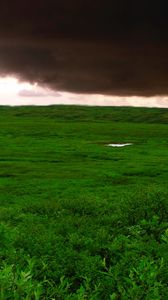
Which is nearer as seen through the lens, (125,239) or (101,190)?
(125,239)

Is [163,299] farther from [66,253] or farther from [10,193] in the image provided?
[10,193]

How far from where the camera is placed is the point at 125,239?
9656 mm

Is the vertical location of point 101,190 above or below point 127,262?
below

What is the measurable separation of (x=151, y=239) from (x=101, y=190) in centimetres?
1699

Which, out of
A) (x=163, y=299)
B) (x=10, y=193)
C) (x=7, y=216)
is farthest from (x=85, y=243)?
(x=10, y=193)

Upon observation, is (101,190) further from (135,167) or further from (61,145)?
(61,145)

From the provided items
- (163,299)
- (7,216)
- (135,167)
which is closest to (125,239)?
(163,299)

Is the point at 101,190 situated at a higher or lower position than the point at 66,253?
lower

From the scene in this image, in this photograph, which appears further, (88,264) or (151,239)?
(151,239)

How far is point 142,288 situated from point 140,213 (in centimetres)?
644

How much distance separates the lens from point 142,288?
6.45m

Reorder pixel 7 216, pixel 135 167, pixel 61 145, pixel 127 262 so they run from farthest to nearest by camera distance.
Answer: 1. pixel 61 145
2. pixel 135 167
3. pixel 7 216
4. pixel 127 262

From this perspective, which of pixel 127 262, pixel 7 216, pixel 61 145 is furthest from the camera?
pixel 61 145

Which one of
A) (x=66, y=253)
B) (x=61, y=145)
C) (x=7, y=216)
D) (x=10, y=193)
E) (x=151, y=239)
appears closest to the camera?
(x=66, y=253)
